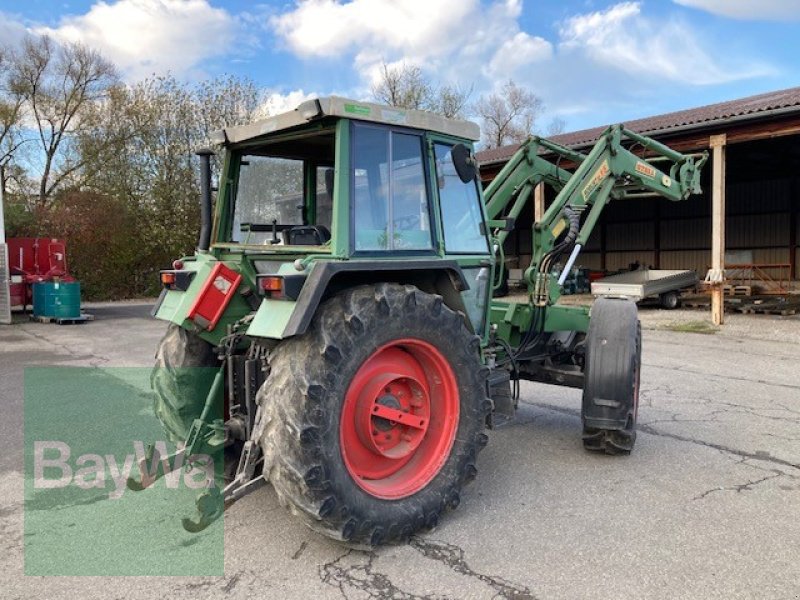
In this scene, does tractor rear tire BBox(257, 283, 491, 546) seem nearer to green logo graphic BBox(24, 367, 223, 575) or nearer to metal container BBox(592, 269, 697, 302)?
green logo graphic BBox(24, 367, 223, 575)

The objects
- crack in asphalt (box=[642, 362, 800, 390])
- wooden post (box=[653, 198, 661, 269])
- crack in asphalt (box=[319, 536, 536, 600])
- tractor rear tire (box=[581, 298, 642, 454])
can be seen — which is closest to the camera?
crack in asphalt (box=[319, 536, 536, 600])

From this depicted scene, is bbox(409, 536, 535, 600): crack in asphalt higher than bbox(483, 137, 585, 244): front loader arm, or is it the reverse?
bbox(483, 137, 585, 244): front loader arm

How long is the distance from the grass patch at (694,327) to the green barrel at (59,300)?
13.7 meters

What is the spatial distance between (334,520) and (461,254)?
1.92m

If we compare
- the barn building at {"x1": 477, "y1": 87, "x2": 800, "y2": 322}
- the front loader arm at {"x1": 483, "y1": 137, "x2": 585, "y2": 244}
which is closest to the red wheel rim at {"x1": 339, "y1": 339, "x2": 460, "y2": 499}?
the front loader arm at {"x1": 483, "y1": 137, "x2": 585, "y2": 244}

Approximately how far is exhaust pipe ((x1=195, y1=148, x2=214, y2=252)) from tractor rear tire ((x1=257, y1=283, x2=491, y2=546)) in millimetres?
1569

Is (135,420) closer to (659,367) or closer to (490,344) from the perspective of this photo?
(490,344)

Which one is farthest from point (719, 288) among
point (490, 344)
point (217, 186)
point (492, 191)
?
point (217, 186)

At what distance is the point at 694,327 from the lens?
13000mm

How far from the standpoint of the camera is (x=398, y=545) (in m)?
3.41

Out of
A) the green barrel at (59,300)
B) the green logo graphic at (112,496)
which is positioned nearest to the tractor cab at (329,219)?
the green logo graphic at (112,496)

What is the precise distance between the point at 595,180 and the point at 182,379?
407 centimetres

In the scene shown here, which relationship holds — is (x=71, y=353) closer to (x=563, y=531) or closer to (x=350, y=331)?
(x=350, y=331)

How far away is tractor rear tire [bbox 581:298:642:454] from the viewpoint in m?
4.69
